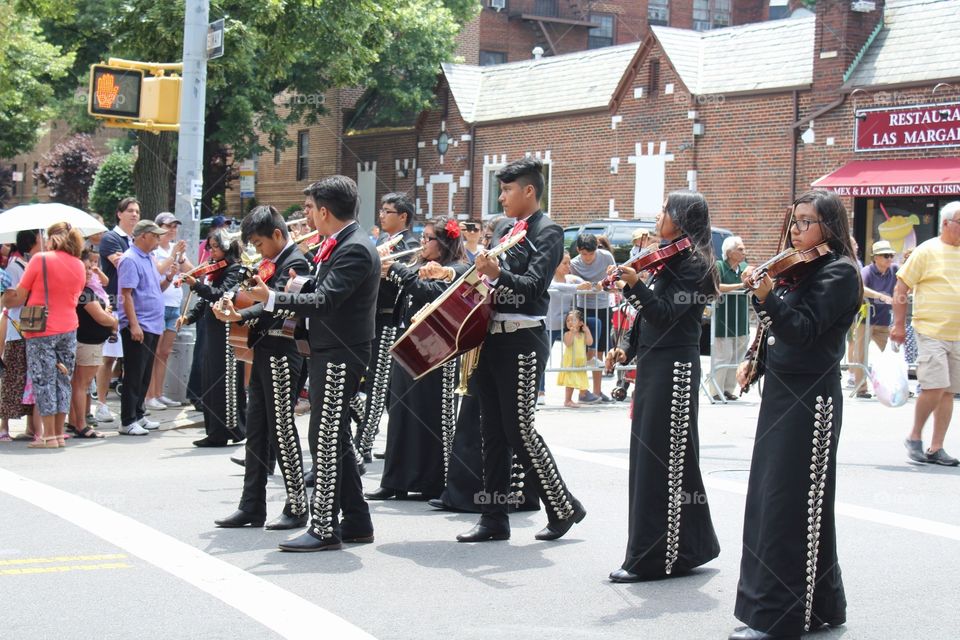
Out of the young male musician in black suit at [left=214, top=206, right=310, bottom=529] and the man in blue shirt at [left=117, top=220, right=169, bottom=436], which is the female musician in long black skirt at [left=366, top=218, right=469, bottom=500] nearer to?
the young male musician in black suit at [left=214, top=206, right=310, bottom=529]

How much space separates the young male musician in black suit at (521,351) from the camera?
6875 millimetres

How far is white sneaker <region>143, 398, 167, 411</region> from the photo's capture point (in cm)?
1313

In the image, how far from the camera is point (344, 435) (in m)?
6.89

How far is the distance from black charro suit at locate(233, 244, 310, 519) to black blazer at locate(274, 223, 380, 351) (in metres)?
0.45

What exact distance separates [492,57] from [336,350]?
146 feet

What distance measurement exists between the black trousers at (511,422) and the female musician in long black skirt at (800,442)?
1840mm

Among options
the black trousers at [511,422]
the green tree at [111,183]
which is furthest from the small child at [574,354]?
the green tree at [111,183]

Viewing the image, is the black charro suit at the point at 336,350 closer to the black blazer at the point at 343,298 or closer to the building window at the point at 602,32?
the black blazer at the point at 343,298

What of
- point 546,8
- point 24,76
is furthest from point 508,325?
point 546,8

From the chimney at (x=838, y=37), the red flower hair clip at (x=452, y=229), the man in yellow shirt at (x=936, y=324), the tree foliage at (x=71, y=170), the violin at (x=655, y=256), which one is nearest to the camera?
the violin at (x=655, y=256)

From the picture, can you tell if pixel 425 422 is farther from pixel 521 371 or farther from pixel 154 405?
pixel 154 405

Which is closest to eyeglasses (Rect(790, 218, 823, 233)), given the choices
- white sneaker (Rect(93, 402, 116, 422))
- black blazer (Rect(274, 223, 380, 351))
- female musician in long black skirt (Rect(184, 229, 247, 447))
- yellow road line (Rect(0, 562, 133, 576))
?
black blazer (Rect(274, 223, 380, 351))

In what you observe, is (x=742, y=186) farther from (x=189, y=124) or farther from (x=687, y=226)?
(x=687, y=226)

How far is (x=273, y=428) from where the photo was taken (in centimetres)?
730
